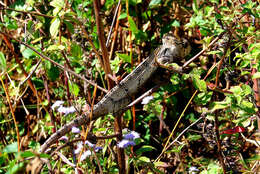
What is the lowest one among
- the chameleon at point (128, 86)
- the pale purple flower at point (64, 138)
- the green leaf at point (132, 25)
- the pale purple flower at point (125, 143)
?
the pale purple flower at point (64, 138)

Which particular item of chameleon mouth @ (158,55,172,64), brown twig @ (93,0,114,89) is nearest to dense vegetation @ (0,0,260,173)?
brown twig @ (93,0,114,89)

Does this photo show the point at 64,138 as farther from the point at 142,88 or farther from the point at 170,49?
the point at 170,49

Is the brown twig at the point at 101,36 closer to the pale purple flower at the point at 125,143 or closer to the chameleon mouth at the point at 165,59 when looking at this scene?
the pale purple flower at the point at 125,143

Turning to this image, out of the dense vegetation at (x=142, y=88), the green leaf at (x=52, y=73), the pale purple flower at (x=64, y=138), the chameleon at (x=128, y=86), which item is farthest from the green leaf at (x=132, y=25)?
the pale purple flower at (x=64, y=138)

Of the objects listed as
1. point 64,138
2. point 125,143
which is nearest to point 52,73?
point 64,138

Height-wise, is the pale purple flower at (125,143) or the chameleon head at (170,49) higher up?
the chameleon head at (170,49)

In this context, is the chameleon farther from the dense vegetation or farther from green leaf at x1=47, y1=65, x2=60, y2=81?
green leaf at x1=47, y1=65, x2=60, y2=81

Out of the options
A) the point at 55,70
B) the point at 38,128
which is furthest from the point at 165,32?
the point at 38,128

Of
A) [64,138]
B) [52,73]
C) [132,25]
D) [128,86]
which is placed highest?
[132,25]

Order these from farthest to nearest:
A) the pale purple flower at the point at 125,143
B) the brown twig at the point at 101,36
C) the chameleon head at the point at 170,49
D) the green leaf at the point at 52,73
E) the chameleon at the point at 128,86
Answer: the chameleon head at the point at 170,49 → the green leaf at the point at 52,73 → the chameleon at the point at 128,86 → the pale purple flower at the point at 125,143 → the brown twig at the point at 101,36
